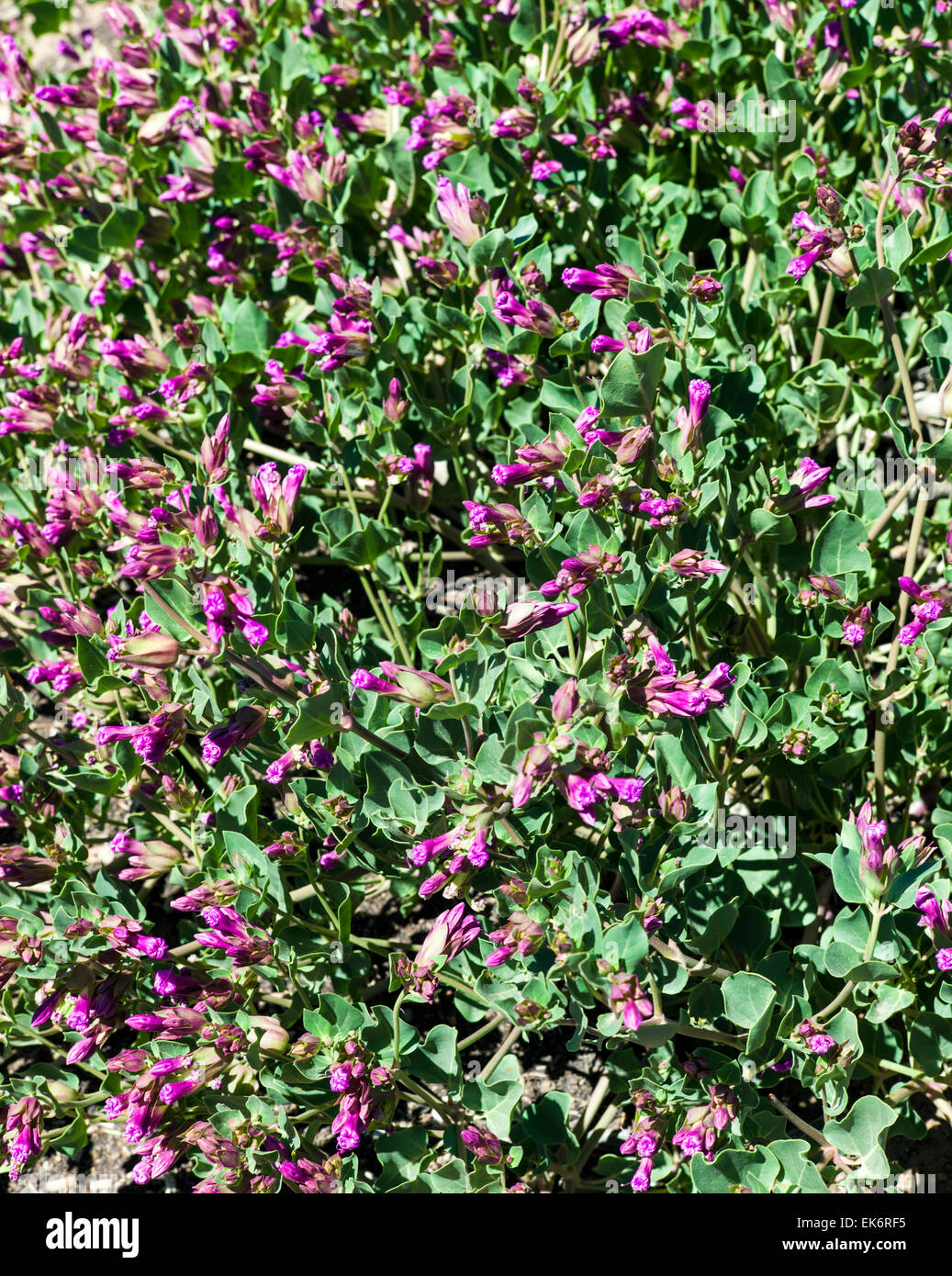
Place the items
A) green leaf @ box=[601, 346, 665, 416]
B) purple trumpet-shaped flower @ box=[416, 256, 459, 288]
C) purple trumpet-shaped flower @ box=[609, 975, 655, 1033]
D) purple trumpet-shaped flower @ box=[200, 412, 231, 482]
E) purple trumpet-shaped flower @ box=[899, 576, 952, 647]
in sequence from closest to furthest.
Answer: purple trumpet-shaped flower @ box=[609, 975, 655, 1033], green leaf @ box=[601, 346, 665, 416], purple trumpet-shaped flower @ box=[899, 576, 952, 647], purple trumpet-shaped flower @ box=[200, 412, 231, 482], purple trumpet-shaped flower @ box=[416, 256, 459, 288]

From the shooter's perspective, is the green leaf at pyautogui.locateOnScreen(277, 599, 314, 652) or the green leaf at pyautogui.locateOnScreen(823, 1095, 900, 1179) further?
the green leaf at pyautogui.locateOnScreen(277, 599, 314, 652)

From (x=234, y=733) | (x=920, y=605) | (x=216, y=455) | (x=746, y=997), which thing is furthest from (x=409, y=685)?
(x=920, y=605)

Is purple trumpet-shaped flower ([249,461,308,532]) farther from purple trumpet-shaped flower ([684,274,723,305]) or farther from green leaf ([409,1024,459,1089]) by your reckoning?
green leaf ([409,1024,459,1089])

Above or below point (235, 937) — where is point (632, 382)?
above

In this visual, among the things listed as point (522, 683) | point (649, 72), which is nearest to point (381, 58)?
point (649, 72)

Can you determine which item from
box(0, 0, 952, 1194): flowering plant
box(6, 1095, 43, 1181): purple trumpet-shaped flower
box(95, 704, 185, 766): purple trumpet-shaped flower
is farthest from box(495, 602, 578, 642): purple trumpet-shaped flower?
box(6, 1095, 43, 1181): purple trumpet-shaped flower

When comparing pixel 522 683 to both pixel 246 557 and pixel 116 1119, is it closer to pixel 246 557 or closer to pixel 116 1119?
pixel 246 557

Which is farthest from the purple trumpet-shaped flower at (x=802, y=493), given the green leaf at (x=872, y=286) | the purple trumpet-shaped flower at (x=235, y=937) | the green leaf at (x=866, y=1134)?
the purple trumpet-shaped flower at (x=235, y=937)

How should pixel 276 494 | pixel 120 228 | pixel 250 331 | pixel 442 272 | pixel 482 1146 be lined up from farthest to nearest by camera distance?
pixel 120 228 < pixel 250 331 < pixel 442 272 < pixel 276 494 < pixel 482 1146

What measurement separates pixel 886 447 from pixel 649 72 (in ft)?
4.93

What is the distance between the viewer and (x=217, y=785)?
3.04m

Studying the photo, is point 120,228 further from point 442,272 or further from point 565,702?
point 565,702

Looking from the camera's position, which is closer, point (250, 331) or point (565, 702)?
point (565, 702)

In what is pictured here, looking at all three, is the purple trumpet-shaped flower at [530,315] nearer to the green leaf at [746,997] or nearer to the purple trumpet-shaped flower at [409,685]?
the purple trumpet-shaped flower at [409,685]
